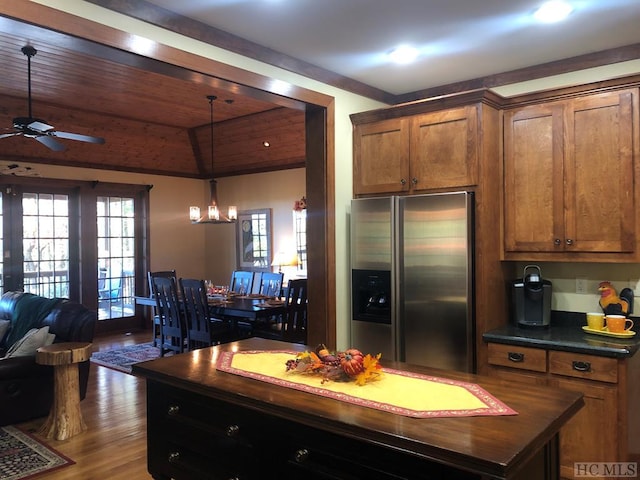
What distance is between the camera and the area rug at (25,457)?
10.3 ft

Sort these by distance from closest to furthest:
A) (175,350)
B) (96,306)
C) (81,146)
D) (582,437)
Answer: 1. (582,437)
2. (175,350)
3. (81,146)
4. (96,306)

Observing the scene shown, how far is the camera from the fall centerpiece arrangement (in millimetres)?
1874

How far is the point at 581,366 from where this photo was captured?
2.77 meters

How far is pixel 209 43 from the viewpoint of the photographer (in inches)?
113

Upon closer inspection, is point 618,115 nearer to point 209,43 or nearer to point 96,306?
point 209,43

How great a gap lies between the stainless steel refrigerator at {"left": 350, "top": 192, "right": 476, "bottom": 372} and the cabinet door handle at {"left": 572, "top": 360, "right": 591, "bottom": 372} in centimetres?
58

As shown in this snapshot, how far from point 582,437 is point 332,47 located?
265 cm

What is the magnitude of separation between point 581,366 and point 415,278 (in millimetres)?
1057

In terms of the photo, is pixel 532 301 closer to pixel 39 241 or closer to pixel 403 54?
pixel 403 54

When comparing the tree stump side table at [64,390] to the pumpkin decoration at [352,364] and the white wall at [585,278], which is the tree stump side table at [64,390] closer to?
the pumpkin decoration at [352,364]

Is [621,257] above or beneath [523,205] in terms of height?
beneath

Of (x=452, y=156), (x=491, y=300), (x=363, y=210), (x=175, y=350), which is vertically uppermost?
(x=452, y=156)

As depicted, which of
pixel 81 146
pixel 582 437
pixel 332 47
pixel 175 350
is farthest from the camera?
pixel 81 146

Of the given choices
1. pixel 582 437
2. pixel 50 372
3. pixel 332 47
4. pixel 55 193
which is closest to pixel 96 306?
pixel 55 193
